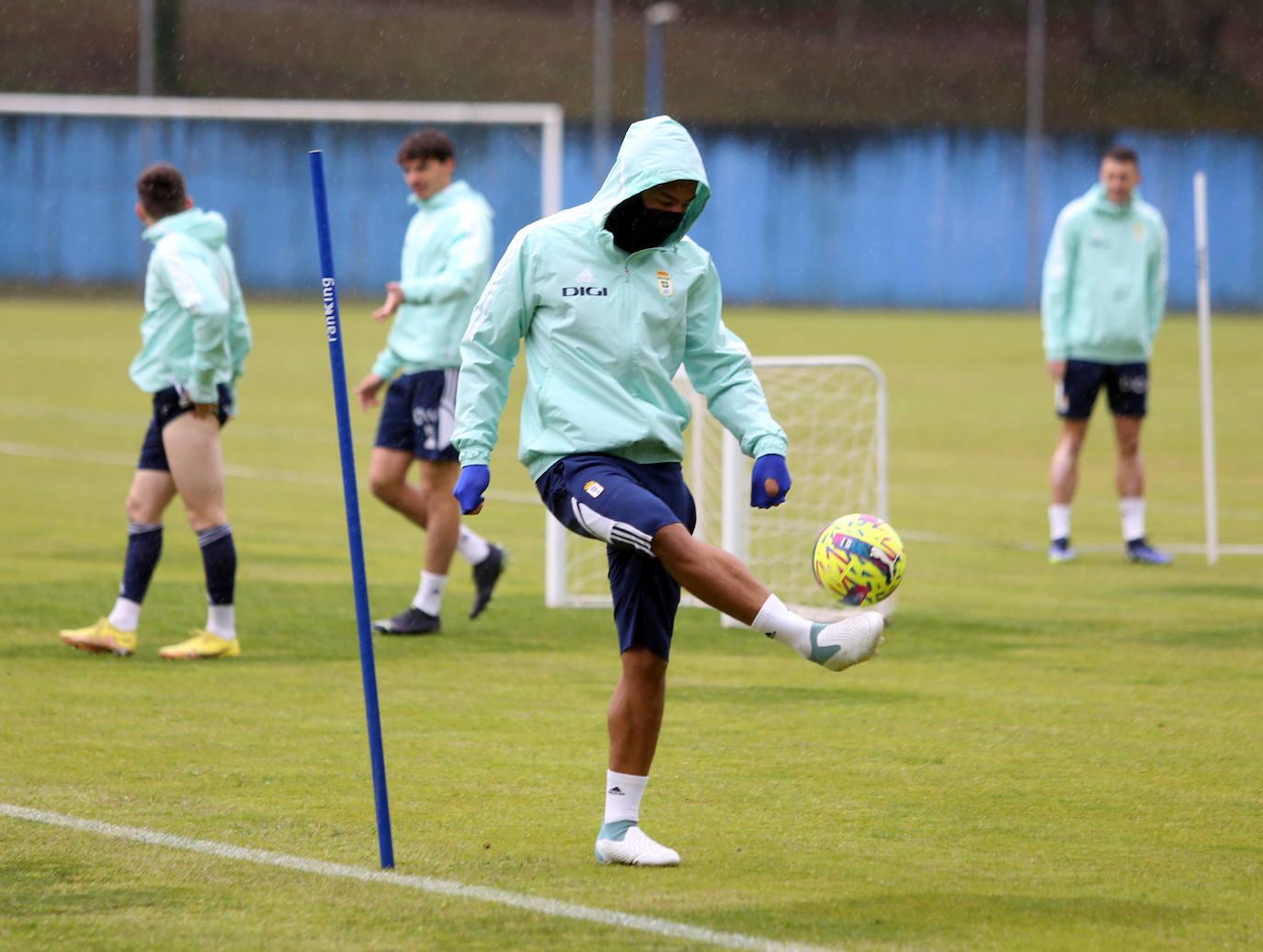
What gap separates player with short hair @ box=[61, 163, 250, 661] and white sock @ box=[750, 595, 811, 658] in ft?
13.3

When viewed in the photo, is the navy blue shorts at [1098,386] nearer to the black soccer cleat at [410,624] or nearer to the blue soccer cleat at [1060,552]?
the blue soccer cleat at [1060,552]

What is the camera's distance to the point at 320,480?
16.9 meters

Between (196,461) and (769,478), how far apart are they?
13.1 ft

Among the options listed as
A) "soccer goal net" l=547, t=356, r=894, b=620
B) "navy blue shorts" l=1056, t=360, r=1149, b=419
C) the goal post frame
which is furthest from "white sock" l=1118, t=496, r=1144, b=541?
the goal post frame

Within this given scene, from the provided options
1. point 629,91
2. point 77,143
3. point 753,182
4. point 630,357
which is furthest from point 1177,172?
point 630,357

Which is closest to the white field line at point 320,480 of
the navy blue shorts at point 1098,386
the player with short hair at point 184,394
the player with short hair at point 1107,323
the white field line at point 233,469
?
the white field line at point 233,469

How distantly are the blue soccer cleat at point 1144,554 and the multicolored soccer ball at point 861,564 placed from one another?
293 inches

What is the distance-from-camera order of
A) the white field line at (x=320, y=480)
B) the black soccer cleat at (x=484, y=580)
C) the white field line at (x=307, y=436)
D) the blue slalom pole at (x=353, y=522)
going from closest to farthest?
1. the blue slalom pole at (x=353, y=522)
2. the black soccer cleat at (x=484, y=580)
3. the white field line at (x=320, y=480)
4. the white field line at (x=307, y=436)

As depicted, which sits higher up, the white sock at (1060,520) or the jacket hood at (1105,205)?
the jacket hood at (1105,205)

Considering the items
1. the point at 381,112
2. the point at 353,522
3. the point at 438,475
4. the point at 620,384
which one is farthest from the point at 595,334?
the point at 381,112

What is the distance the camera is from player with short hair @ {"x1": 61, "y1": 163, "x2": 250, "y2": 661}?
8727mm

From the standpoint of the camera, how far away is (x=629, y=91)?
58.2 m

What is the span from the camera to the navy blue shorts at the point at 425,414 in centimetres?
973

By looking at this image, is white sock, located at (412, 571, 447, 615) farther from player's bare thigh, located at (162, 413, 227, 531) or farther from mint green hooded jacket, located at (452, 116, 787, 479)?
mint green hooded jacket, located at (452, 116, 787, 479)
